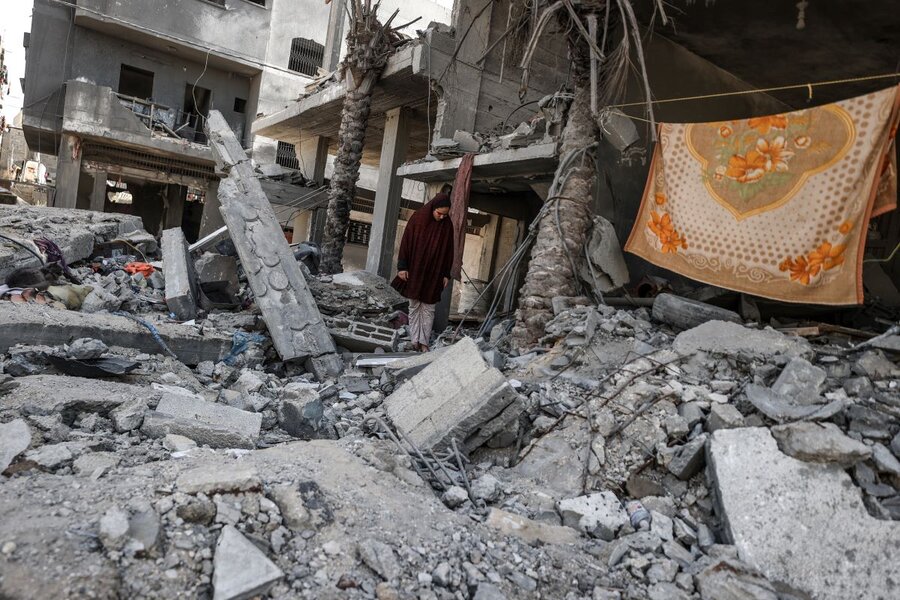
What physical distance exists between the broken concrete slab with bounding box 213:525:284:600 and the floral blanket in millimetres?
4418

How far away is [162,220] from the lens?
2128 cm

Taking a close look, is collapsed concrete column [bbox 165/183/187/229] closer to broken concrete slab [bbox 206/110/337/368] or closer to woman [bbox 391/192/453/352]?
broken concrete slab [bbox 206/110/337/368]

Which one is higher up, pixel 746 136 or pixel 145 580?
pixel 746 136

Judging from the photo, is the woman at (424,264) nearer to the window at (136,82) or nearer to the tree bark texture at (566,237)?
the tree bark texture at (566,237)

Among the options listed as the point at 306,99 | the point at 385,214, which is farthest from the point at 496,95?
the point at 306,99

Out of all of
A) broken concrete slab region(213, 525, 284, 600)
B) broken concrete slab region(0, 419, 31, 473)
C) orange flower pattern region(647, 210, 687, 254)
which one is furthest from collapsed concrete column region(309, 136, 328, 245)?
broken concrete slab region(213, 525, 284, 600)

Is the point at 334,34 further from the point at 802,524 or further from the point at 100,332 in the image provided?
the point at 802,524

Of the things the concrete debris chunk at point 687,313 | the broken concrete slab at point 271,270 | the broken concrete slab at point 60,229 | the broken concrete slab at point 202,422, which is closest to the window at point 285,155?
the broken concrete slab at point 60,229

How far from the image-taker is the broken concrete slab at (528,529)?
111 inches

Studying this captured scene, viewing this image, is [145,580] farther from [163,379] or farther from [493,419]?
[163,379]

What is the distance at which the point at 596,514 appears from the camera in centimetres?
308

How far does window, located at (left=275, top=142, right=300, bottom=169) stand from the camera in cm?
1847

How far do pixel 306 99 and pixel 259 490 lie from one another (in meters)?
12.6

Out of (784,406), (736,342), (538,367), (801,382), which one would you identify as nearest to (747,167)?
(736,342)
